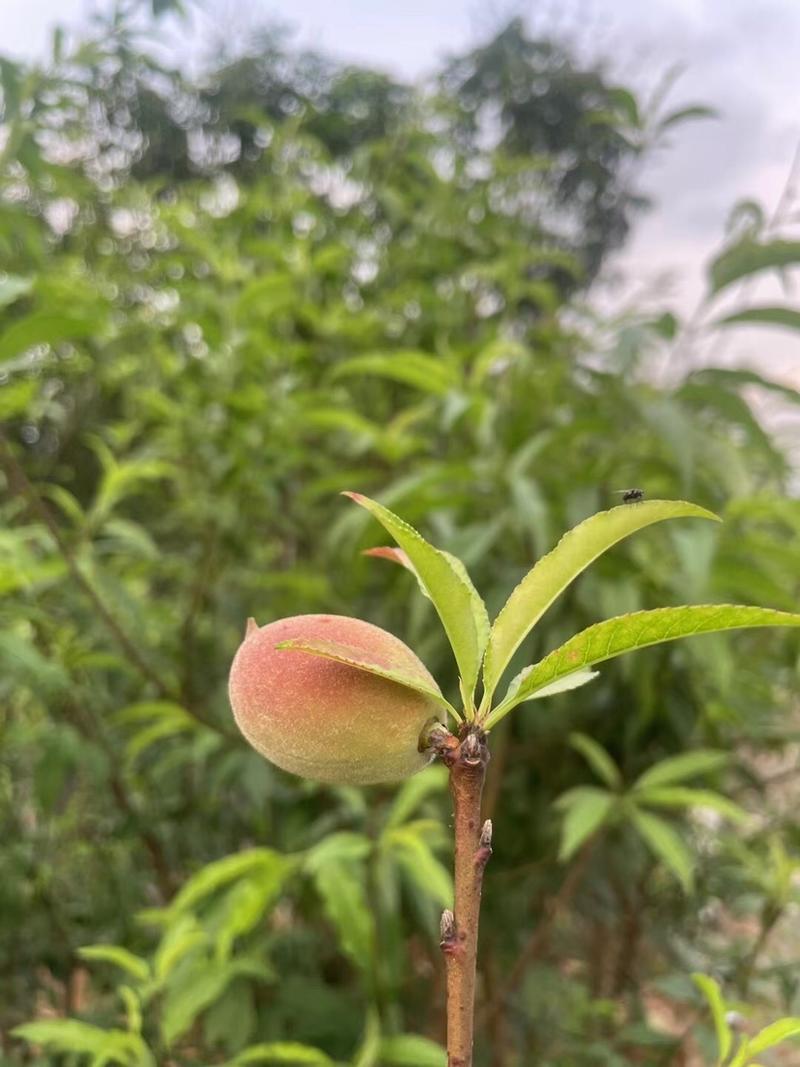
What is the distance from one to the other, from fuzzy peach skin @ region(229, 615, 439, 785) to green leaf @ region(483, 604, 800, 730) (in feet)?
0.17

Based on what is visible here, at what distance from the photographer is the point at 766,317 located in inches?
36.0

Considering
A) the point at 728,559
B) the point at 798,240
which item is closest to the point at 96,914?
the point at 728,559

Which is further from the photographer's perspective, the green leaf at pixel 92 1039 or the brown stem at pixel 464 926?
the green leaf at pixel 92 1039

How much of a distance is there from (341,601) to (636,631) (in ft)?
3.51

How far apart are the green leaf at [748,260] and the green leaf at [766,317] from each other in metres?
0.04

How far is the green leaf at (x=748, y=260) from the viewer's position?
915 millimetres

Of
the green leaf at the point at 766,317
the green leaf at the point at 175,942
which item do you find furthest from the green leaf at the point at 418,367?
the green leaf at the point at 175,942

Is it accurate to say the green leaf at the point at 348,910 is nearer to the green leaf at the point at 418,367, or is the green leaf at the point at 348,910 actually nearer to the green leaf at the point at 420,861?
the green leaf at the point at 420,861

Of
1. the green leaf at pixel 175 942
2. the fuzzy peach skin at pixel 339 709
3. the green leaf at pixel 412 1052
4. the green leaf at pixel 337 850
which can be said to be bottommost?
the green leaf at pixel 412 1052

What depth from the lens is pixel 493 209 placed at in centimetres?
174

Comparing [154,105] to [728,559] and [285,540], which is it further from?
[728,559]

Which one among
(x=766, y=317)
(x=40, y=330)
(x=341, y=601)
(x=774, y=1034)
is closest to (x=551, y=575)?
(x=774, y=1034)

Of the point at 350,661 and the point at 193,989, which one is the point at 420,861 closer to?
the point at 193,989

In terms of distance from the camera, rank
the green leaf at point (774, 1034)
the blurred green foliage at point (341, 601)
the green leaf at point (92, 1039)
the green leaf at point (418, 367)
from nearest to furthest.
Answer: the green leaf at point (774, 1034) → the green leaf at point (92, 1039) → the blurred green foliage at point (341, 601) → the green leaf at point (418, 367)
